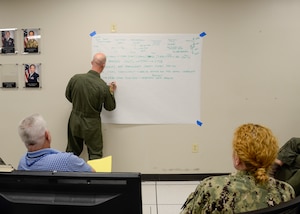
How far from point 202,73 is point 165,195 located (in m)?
1.47

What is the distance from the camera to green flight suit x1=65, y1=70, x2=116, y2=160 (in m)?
3.11

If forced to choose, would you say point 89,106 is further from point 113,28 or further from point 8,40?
point 8,40

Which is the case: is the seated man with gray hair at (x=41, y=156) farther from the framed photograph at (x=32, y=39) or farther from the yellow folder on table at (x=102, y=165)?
the framed photograph at (x=32, y=39)

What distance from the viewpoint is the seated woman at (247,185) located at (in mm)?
1129

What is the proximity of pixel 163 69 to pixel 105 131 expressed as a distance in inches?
40.4

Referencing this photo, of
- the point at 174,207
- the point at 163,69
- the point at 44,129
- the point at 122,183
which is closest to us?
the point at 122,183

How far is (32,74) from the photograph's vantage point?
337cm

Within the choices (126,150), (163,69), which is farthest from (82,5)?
(126,150)

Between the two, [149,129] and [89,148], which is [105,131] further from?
[149,129]

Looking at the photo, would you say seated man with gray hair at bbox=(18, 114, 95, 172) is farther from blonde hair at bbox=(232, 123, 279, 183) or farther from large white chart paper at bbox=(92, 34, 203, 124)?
large white chart paper at bbox=(92, 34, 203, 124)

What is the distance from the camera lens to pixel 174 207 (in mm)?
2811

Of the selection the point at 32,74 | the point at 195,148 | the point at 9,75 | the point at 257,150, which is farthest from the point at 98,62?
the point at 257,150

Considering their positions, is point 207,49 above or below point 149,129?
above

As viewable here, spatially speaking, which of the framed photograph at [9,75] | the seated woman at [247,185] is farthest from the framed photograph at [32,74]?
the seated woman at [247,185]
